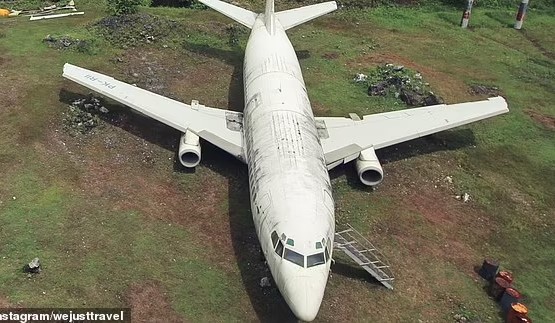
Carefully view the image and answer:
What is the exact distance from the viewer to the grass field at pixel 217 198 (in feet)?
77.6

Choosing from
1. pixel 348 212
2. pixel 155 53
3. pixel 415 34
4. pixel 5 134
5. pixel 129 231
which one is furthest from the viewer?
pixel 415 34

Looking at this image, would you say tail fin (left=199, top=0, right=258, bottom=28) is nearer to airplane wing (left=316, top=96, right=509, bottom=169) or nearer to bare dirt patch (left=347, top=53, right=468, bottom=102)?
bare dirt patch (left=347, top=53, right=468, bottom=102)

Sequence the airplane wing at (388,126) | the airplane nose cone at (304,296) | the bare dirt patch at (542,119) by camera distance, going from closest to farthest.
Answer: the airplane nose cone at (304,296) → the airplane wing at (388,126) → the bare dirt patch at (542,119)

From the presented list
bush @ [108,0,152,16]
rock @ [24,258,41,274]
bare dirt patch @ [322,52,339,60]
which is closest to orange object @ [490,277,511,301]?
rock @ [24,258,41,274]

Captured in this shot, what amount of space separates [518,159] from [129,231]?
24.4 metres

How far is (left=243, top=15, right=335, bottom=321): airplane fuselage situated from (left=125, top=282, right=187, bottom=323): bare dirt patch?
466cm

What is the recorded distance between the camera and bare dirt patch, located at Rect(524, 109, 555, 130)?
39.1 meters

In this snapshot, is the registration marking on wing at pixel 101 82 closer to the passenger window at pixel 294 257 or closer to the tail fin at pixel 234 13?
the tail fin at pixel 234 13

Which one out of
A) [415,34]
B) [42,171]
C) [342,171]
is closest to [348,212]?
[342,171]

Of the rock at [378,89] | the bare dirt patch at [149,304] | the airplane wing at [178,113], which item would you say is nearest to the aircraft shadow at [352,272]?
the bare dirt patch at [149,304]

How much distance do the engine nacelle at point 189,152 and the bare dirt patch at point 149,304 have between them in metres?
8.28

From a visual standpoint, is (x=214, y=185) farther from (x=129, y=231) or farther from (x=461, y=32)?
(x=461, y=32)

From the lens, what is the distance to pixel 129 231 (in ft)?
86.1

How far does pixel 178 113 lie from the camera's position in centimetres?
3241
